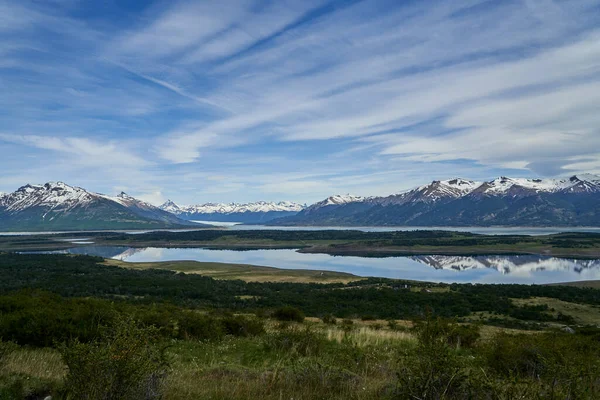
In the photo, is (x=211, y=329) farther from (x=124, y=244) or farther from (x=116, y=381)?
(x=124, y=244)

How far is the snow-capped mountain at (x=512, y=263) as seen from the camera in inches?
3834

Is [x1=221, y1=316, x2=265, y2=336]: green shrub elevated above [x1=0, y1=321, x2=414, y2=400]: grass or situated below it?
below

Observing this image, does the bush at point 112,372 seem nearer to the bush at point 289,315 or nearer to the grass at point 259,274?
the bush at point 289,315

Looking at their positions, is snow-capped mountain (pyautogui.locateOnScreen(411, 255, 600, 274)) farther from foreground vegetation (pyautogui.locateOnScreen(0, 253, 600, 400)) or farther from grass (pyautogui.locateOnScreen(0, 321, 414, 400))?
grass (pyautogui.locateOnScreen(0, 321, 414, 400))

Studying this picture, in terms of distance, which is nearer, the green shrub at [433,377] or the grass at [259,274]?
the green shrub at [433,377]

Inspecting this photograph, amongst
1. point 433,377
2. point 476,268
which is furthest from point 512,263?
point 433,377

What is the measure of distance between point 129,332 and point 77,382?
92cm

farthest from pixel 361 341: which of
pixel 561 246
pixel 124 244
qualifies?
pixel 124 244

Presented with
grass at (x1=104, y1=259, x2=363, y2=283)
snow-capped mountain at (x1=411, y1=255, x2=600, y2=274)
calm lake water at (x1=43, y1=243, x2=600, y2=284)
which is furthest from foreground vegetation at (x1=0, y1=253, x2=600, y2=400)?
snow-capped mountain at (x1=411, y1=255, x2=600, y2=274)

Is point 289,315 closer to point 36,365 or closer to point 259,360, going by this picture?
point 259,360

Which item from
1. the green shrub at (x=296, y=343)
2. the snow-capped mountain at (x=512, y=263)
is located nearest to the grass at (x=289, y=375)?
the green shrub at (x=296, y=343)

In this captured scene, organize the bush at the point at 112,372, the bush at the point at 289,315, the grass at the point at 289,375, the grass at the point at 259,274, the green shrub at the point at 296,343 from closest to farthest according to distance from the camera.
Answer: the bush at the point at 112,372 < the grass at the point at 289,375 < the green shrub at the point at 296,343 < the bush at the point at 289,315 < the grass at the point at 259,274

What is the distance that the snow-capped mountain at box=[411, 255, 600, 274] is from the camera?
319 feet

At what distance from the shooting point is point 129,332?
20.2 feet
